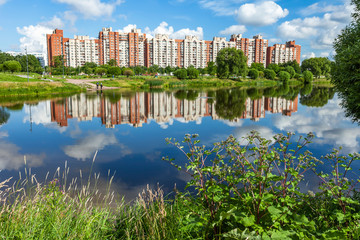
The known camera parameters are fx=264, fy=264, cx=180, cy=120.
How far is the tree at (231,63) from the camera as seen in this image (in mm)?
79562

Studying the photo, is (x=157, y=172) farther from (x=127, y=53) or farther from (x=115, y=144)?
(x=127, y=53)

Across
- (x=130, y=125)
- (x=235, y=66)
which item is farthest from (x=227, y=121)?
(x=235, y=66)

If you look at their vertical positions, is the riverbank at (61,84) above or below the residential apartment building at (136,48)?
below

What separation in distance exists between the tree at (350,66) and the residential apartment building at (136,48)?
15291cm

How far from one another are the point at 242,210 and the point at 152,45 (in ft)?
536

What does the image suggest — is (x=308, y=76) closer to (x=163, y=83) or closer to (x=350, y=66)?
(x=163, y=83)

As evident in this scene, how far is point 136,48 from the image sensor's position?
15888 centimetres

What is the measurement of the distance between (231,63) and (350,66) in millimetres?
73612

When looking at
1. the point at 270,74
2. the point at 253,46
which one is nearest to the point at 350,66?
the point at 270,74

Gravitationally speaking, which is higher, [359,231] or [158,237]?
[359,231]

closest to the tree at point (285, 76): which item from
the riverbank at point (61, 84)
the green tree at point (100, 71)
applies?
the riverbank at point (61, 84)

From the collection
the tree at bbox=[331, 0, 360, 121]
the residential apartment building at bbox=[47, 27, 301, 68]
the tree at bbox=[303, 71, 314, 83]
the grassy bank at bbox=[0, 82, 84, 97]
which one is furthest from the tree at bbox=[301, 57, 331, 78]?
the tree at bbox=[331, 0, 360, 121]

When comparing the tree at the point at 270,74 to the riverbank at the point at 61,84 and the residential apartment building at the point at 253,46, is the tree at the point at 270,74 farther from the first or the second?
the residential apartment building at the point at 253,46

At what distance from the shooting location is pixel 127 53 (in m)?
159
